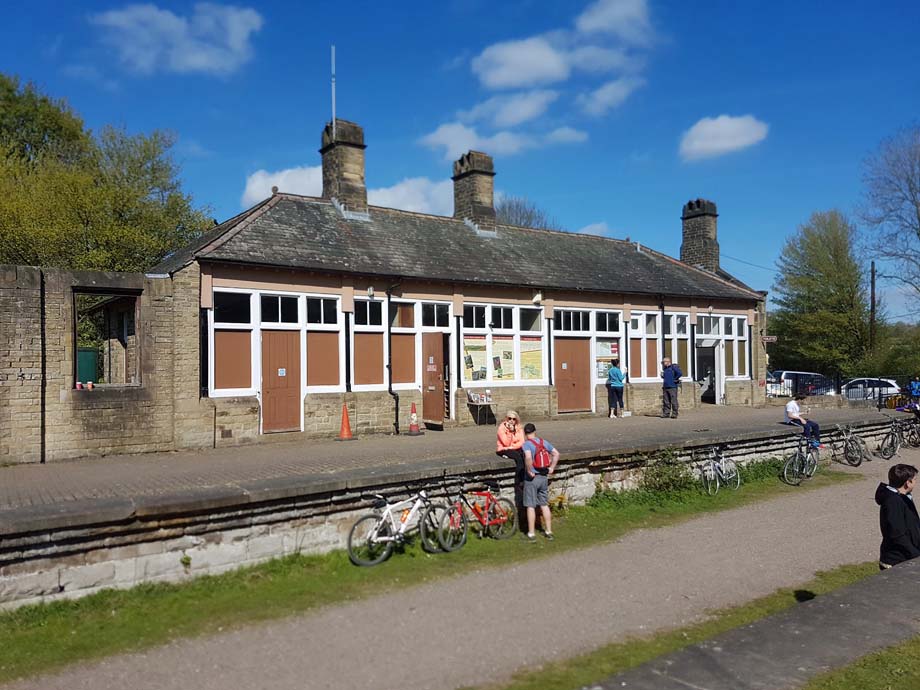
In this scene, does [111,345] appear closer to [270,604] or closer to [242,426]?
[242,426]

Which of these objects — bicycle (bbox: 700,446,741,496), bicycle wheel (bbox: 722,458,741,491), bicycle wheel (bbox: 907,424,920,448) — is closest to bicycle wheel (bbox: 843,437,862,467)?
bicycle wheel (bbox: 907,424,920,448)

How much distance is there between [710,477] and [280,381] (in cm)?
879

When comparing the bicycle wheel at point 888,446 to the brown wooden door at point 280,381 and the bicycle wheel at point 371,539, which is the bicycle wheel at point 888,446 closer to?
the brown wooden door at point 280,381

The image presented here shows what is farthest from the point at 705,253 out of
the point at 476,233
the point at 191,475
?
the point at 191,475

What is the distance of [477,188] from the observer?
72.6 ft

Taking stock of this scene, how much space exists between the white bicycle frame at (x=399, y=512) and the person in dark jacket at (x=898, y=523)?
194 inches

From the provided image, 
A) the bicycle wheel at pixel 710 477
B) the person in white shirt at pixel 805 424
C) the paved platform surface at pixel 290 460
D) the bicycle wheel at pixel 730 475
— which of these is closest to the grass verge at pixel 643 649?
the paved platform surface at pixel 290 460

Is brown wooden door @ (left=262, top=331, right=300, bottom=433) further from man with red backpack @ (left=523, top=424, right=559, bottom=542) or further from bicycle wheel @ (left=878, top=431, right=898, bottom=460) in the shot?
bicycle wheel @ (left=878, top=431, right=898, bottom=460)

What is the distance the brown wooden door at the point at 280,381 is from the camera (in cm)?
1545

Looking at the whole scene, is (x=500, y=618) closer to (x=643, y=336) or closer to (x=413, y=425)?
(x=413, y=425)

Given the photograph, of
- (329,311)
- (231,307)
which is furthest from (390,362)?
(231,307)

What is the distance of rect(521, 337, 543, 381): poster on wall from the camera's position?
779 inches

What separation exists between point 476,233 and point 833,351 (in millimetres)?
27683

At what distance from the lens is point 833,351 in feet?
133
